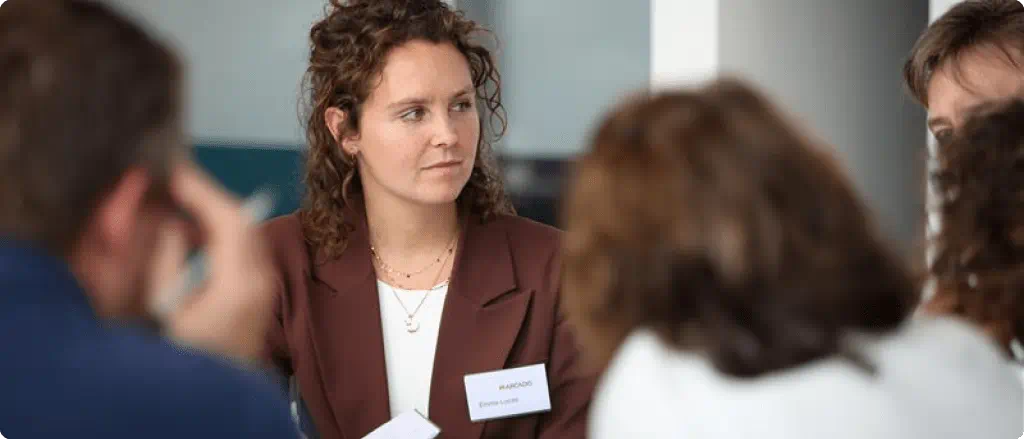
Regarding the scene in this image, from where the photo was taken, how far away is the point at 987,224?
55.2 inches

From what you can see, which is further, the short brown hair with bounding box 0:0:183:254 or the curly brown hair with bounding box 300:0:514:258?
the curly brown hair with bounding box 300:0:514:258

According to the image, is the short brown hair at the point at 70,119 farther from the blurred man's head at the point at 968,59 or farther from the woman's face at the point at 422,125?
the blurred man's head at the point at 968,59

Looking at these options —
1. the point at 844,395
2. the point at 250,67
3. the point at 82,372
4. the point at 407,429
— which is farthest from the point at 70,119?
the point at 250,67

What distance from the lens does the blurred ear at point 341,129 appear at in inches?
105

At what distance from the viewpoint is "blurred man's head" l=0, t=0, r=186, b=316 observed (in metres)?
1.08

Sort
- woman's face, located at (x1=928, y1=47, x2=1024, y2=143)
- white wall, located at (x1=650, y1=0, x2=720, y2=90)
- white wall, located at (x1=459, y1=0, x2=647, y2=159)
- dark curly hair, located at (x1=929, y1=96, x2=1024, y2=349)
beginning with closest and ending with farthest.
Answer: dark curly hair, located at (x1=929, y1=96, x2=1024, y2=349), woman's face, located at (x1=928, y1=47, x2=1024, y2=143), white wall, located at (x1=650, y1=0, x2=720, y2=90), white wall, located at (x1=459, y1=0, x2=647, y2=159)

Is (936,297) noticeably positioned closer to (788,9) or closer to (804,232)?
(804,232)

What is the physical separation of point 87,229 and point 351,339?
1.42 meters

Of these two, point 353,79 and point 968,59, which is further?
point 353,79

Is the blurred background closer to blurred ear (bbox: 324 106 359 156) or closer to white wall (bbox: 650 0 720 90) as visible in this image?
white wall (bbox: 650 0 720 90)

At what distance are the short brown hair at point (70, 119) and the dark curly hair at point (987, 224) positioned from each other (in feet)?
3.01

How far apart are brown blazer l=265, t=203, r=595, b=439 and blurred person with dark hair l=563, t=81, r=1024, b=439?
132 cm

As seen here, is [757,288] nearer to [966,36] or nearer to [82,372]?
[82,372]

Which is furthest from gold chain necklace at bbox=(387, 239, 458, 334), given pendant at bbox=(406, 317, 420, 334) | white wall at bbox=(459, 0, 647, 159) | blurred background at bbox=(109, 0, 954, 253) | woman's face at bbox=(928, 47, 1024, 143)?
white wall at bbox=(459, 0, 647, 159)
